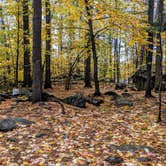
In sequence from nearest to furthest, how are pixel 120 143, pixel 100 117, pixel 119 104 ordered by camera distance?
pixel 120 143
pixel 100 117
pixel 119 104

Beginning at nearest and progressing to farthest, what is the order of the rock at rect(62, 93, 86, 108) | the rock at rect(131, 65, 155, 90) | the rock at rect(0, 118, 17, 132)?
the rock at rect(0, 118, 17, 132)
the rock at rect(62, 93, 86, 108)
the rock at rect(131, 65, 155, 90)

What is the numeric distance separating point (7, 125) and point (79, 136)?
1917mm

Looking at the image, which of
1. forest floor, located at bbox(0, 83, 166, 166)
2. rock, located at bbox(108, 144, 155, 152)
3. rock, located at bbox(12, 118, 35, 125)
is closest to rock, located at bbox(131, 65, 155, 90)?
forest floor, located at bbox(0, 83, 166, 166)

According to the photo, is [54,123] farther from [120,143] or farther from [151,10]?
[151,10]

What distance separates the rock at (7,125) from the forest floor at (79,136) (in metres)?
0.13

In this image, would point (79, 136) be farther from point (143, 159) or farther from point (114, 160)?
point (143, 159)

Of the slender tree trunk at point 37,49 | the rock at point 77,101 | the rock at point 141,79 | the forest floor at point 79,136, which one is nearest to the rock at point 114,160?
the forest floor at point 79,136

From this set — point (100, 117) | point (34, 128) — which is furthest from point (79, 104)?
point (34, 128)

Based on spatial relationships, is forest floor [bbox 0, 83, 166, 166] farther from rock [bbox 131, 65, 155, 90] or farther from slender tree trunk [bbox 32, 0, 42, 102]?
rock [bbox 131, 65, 155, 90]

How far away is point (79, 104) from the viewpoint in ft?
27.4

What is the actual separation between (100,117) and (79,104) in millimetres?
1359

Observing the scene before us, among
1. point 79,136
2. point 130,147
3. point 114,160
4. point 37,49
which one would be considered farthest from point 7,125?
point 37,49

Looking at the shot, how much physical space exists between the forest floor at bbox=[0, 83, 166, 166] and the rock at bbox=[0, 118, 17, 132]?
0.44ft

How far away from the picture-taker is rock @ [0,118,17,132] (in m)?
5.73
